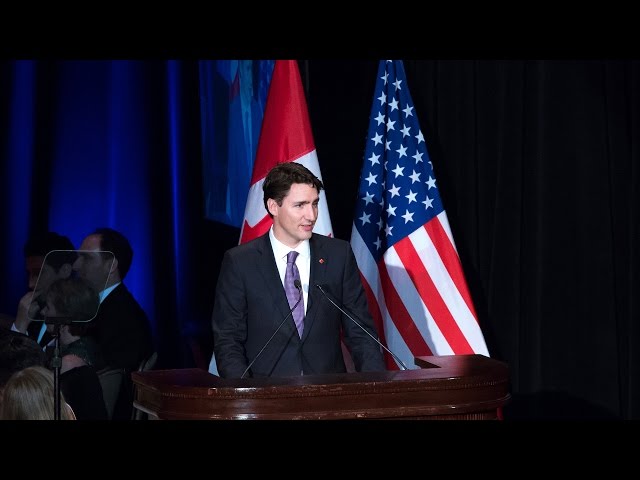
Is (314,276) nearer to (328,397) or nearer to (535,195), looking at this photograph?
(328,397)

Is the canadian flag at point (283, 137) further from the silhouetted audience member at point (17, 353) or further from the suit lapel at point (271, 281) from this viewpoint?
the silhouetted audience member at point (17, 353)

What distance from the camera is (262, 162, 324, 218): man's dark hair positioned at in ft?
11.6

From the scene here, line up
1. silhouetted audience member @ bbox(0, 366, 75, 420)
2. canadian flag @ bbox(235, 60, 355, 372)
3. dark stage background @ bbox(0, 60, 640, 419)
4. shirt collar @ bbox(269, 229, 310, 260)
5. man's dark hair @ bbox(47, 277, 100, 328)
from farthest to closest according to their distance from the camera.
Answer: dark stage background @ bbox(0, 60, 640, 419) → canadian flag @ bbox(235, 60, 355, 372) → shirt collar @ bbox(269, 229, 310, 260) → man's dark hair @ bbox(47, 277, 100, 328) → silhouetted audience member @ bbox(0, 366, 75, 420)

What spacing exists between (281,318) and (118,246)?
1766 mm

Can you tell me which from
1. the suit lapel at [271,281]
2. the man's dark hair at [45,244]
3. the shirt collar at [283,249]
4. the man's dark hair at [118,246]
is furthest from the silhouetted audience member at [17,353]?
the man's dark hair at [45,244]

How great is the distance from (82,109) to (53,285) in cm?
251

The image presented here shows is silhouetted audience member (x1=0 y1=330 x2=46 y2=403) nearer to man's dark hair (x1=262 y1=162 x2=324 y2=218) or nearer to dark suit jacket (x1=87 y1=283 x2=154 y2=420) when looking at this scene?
man's dark hair (x1=262 y1=162 x2=324 y2=218)

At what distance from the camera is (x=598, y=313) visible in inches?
204

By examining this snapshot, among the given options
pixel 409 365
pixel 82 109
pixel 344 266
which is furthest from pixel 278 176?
pixel 82 109

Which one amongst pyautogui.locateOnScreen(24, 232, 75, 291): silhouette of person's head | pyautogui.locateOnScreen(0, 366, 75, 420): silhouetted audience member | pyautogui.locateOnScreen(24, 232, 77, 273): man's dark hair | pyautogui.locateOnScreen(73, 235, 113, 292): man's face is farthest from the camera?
pyautogui.locateOnScreen(24, 232, 77, 273): man's dark hair

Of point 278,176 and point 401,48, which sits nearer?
point 278,176

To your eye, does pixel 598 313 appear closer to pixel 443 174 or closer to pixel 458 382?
pixel 443 174

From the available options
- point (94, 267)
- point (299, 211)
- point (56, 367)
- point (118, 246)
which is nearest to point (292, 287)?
point (299, 211)

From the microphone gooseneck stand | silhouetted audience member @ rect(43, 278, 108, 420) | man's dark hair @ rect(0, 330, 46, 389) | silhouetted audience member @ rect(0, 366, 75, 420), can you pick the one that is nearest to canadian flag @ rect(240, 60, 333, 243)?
silhouetted audience member @ rect(43, 278, 108, 420)
